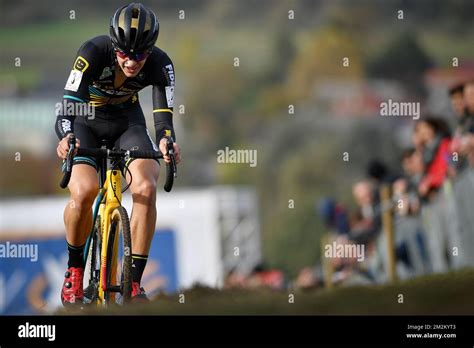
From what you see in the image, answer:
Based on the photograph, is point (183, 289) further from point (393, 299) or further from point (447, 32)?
point (447, 32)

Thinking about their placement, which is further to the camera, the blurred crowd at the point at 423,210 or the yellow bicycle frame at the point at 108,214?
the blurred crowd at the point at 423,210

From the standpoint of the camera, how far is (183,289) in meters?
10.0

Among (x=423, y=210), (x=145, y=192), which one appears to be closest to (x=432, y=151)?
(x=423, y=210)

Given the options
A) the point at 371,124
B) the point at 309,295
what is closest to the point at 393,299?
the point at 309,295

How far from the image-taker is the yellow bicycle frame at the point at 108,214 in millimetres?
8438

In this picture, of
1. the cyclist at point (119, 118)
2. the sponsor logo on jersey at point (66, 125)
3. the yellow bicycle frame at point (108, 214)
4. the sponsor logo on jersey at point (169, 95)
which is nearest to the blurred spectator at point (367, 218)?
the sponsor logo on jersey at point (169, 95)

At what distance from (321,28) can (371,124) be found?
14647 millimetres

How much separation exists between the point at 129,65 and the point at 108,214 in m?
1.11

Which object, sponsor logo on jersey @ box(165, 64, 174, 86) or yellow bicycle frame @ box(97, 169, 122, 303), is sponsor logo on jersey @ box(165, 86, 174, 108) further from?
yellow bicycle frame @ box(97, 169, 122, 303)

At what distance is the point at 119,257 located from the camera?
8.60 metres

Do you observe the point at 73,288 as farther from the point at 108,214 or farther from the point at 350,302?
the point at 350,302

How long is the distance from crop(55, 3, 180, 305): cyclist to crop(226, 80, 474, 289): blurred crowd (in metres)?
3.28

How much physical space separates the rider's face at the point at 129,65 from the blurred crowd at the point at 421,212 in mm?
3579

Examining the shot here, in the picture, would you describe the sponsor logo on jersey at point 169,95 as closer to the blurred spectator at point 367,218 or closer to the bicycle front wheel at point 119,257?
the bicycle front wheel at point 119,257
